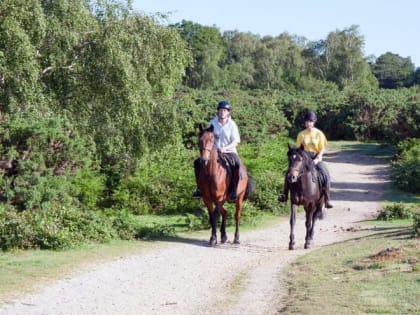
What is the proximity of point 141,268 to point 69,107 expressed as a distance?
33.6 ft

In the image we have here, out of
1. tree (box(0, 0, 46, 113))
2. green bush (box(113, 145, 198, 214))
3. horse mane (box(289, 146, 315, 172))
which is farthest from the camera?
green bush (box(113, 145, 198, 214))

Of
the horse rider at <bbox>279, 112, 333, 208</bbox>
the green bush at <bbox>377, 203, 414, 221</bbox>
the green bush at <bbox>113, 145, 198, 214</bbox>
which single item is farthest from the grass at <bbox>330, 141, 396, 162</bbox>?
the horse rider at <bbox>279, 112, 333, 208</bbox>

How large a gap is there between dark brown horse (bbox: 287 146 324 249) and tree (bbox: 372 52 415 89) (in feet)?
307

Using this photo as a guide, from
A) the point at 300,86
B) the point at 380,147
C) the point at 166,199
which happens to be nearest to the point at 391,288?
the point at 166,199

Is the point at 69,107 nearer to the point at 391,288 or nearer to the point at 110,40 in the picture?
the point at 110,40

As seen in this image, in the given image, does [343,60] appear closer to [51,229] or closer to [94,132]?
[94,132]

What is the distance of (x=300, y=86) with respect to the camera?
8756 cm

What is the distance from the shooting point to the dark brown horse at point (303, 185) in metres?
14.0

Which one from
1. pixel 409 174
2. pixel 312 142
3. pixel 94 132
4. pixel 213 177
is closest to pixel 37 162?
pixel 213 177

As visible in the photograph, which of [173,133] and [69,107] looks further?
[173,133]

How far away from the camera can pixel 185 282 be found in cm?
1071

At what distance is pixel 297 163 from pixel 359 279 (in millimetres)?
4293

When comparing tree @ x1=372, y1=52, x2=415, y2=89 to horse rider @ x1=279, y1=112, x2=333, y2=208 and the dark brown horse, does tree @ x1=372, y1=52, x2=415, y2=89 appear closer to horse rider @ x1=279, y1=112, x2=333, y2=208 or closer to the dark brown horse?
horse rider @ x1=279, y1=112, x2=333, y2=208

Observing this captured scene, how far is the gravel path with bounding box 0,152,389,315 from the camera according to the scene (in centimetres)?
898
